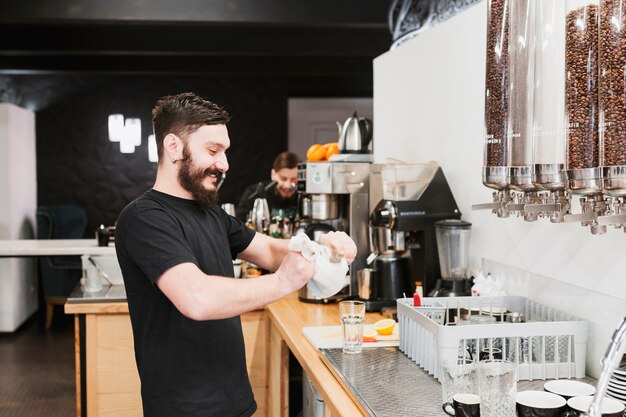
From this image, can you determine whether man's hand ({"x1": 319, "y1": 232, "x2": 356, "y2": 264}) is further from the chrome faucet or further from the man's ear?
the chrome faucet

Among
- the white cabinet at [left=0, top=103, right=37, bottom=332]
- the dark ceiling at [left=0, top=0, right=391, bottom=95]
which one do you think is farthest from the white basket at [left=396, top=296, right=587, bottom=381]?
the white cabinet at [left=0, top=103, right=37, bottom=332]

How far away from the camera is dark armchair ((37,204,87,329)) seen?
7867mm

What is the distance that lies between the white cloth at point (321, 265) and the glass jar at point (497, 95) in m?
0.50

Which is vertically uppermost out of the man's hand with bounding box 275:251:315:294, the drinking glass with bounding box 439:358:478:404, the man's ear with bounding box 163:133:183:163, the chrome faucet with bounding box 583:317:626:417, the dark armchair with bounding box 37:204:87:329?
the man's ear with bounding box 163:133:183:163

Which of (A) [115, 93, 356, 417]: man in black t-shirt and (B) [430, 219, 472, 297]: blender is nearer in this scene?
(A) [115, 93, 356, 417]: man in black t-shirt

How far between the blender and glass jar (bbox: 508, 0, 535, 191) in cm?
94

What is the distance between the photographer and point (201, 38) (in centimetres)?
789

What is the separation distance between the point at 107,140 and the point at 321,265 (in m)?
7.95

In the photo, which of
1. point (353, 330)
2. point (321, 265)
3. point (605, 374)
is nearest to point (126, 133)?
point (353, 330)

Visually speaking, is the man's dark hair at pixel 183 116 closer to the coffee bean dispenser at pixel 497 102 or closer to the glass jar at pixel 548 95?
the coffee bean dispenser at pixel 497 102

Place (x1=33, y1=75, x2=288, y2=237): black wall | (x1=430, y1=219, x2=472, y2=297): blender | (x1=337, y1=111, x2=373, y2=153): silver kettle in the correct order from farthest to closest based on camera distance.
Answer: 1. (x1=33, y1=75, x2=288, y2=237): black wall
2. (x1=337, y1=111, x2=373, y2=153): silver kettle
3. (x1=430, y1=219, x2=472, y2=297): blender

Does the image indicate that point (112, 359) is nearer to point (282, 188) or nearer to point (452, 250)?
point (452, 250)

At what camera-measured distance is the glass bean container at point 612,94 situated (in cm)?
163

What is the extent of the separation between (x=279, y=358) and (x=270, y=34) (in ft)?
17.3
